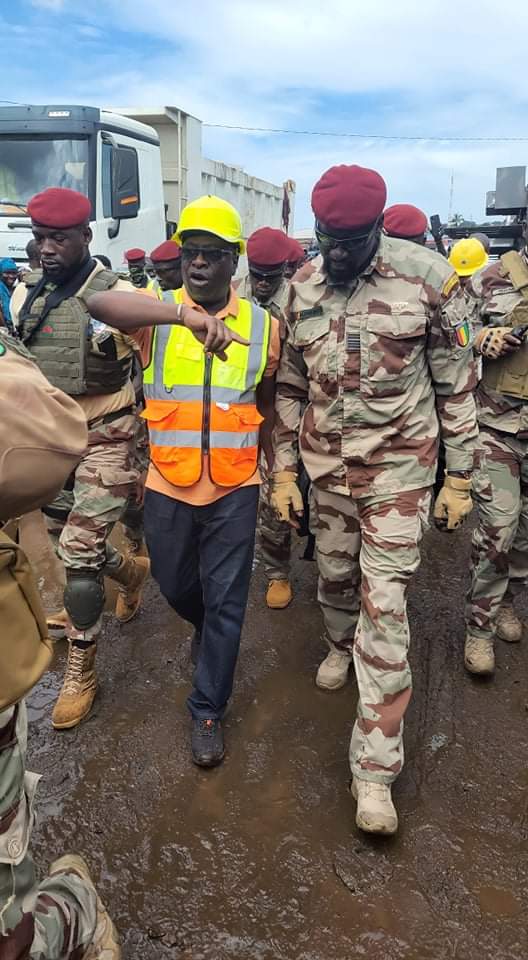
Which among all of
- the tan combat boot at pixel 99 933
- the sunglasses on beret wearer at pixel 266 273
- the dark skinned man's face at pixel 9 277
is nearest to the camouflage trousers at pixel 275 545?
the sunglasses on beret wearer at pixel 266 273

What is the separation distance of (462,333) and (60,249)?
5.66 ft

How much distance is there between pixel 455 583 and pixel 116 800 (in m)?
2.42

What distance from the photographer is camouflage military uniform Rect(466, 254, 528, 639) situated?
324 centimetres

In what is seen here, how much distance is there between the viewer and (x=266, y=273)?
462cm

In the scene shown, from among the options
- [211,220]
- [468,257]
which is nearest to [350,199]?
[211,220]

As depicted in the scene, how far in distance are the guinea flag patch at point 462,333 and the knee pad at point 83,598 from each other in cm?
179

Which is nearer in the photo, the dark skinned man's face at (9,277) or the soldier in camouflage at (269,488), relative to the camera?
the soldier in camouflage at (269,488)

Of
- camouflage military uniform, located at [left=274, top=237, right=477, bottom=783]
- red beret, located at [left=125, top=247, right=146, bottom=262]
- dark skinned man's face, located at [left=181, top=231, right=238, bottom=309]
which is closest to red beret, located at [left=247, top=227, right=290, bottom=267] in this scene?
camouflage military uniform, located at [left=274, top=237, right=477, bottom=783]

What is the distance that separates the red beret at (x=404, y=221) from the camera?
5.13 meters

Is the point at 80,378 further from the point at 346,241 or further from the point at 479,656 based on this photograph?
the point at 479,656

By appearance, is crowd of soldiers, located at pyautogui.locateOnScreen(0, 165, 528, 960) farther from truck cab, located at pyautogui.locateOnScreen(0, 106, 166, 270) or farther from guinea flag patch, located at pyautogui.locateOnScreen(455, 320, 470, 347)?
truck cab, located at pyautogui.locateOnScreen(0, 106, 166, 270)

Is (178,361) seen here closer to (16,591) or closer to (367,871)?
(16,591)

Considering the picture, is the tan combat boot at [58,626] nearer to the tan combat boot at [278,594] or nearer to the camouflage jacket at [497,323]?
the tan combat boot at [278,594]

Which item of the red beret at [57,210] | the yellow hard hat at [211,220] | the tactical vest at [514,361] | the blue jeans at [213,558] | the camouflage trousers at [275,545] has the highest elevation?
the red beret at [57,210]
